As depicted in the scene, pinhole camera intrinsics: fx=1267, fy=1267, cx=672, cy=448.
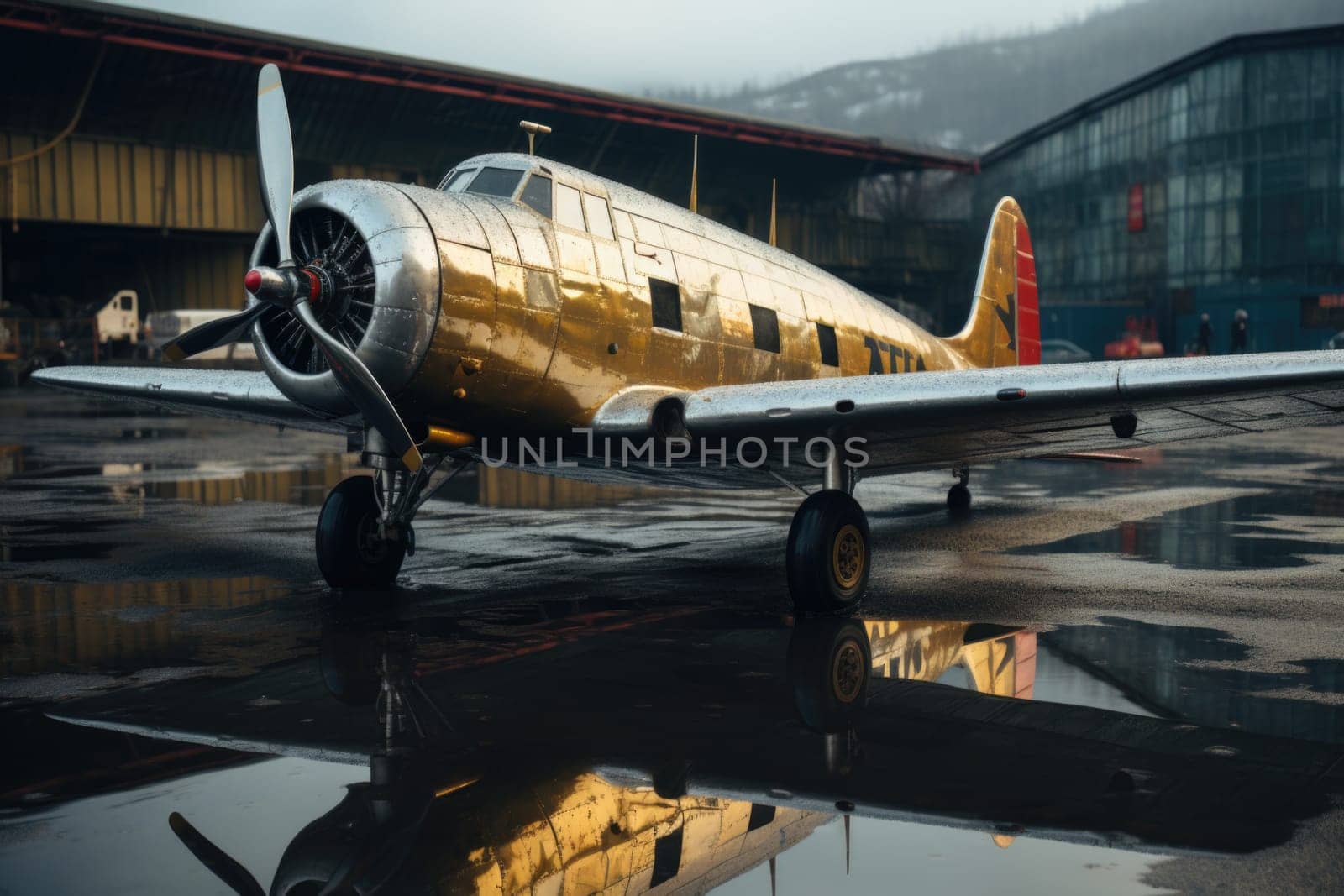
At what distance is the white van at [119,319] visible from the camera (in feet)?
175

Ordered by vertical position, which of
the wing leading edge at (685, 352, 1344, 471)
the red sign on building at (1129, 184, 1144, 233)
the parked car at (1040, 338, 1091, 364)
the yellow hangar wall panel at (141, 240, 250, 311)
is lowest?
the wing leading edge at (685, 352, 1344, 471)

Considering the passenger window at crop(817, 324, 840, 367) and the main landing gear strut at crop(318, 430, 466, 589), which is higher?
the passenger window at crop(817, 324, 840, 367)

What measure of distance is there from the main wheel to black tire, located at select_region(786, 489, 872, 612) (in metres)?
3.03

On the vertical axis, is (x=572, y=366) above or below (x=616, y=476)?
above

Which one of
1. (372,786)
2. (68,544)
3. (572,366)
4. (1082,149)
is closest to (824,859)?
(372,786)

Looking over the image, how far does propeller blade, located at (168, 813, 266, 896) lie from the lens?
394 centimetres

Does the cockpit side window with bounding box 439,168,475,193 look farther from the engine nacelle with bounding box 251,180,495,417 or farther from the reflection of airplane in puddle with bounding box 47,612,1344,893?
the reflection of airplane in puddle with bounding box 47,612,1344,893

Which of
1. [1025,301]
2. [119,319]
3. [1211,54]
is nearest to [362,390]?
[1025,301]

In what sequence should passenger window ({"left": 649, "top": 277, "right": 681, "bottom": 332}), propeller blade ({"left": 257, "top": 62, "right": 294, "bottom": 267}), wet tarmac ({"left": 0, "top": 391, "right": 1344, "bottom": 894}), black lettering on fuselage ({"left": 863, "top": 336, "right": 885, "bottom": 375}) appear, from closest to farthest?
1. wet tarmac ({"left": 0, "top": 391, "right": 1344, "bottom": 894})
2. propeller blade ({"left": 257, "top": 62, "right": 294, "bottom": 267})
3. passenger window ({"left": 649, "top": 277, "right": 681, "bottom": 332})
4. black lettering on fuselage ({"left": 863, "top": 336, "right": 885, "bottom": 375})

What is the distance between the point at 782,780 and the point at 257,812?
1.95 m

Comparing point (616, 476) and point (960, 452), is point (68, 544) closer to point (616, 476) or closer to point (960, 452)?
point (616, 476)

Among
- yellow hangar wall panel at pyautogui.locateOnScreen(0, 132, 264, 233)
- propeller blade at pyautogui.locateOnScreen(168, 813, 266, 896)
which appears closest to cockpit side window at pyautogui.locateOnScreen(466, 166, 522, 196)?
propeller blade at pyautogui.locateOnScreen(168, 813, 266, 896)

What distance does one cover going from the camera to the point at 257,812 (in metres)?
4.55

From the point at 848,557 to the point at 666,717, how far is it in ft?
10.9
